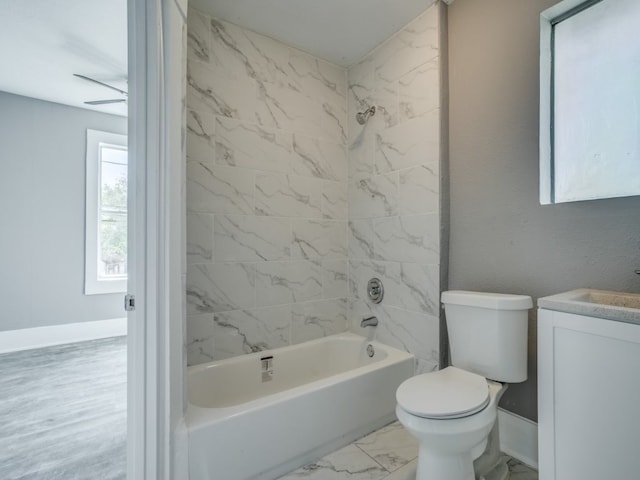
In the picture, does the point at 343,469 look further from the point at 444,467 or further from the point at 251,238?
the point at 251,238

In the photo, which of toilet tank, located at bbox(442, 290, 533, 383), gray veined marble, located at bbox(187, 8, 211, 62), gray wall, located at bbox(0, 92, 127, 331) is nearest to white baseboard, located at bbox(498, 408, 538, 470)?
toilet tank, located at bbox(442, 290, 533, 383)

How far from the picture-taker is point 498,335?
1413 mm

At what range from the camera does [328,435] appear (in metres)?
1.57

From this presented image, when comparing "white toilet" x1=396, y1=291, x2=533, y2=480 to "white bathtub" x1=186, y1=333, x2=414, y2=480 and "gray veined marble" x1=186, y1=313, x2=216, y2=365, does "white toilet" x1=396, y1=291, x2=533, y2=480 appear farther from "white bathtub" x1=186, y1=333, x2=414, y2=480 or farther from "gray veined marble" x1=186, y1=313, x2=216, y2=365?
"gray veined marble" x1=186, y1=313, x2=216, y2=365

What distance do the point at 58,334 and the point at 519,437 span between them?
4.43 meters

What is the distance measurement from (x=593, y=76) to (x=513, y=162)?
466 millimetres

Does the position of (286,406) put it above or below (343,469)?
above

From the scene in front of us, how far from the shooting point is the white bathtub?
130 centimetres

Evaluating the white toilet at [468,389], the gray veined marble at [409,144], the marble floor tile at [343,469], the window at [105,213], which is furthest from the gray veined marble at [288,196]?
the window at [105,213]

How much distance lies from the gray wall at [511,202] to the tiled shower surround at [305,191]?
0.50ft

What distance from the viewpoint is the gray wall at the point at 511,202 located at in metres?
1.31

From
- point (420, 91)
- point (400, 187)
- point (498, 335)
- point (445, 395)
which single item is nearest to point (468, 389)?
point (445, 395)

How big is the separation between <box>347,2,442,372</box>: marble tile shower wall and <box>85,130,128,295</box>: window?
3138 mm

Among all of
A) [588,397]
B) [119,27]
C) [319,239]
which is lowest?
[588,397]
